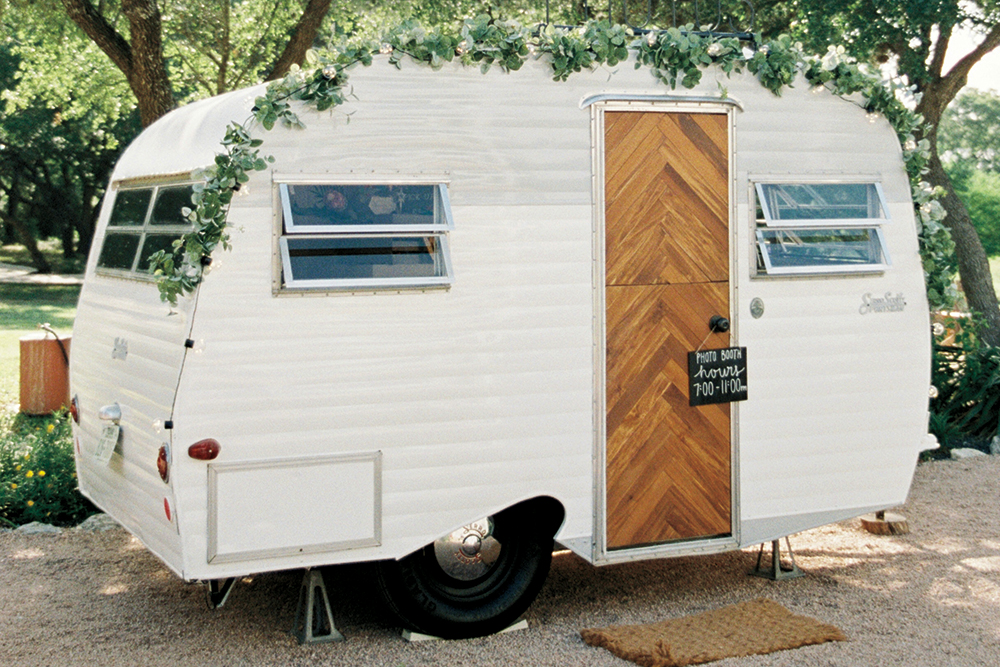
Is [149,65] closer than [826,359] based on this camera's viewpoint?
No

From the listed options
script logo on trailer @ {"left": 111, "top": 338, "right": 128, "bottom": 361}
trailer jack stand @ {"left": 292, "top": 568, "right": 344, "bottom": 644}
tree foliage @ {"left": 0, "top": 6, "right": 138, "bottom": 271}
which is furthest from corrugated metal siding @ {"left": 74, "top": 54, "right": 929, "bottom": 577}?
tree foliage @ {"left": 0, "top": 6, "right": 138, "bottom": 271}

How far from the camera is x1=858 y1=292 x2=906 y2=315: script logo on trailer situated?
554 centimetres

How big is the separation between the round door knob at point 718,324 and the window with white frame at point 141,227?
255 cm

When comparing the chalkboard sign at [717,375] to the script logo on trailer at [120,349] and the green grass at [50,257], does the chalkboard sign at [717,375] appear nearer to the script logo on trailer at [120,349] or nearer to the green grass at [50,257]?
the script logo on trailer at [120,349]

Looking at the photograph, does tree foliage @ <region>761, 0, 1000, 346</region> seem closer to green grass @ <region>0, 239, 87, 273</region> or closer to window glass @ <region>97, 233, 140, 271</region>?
window glass @ <region>97, 233, 140, 271</region>

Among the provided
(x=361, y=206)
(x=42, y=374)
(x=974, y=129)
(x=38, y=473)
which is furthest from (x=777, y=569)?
(x=974, y=129)

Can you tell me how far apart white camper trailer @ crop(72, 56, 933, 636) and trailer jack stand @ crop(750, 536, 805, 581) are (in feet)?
1.32

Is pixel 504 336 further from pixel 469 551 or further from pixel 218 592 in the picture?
pixel 218 592

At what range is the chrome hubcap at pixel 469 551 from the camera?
4965 millimetres

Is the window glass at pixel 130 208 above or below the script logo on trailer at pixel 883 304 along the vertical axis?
above

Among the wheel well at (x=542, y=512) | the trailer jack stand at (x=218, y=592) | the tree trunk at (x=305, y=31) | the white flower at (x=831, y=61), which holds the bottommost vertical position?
the trailer jack stand at (x=218, y=592)

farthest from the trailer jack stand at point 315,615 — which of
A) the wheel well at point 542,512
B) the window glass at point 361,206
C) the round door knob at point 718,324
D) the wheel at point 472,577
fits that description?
the round door knob at point 718,324

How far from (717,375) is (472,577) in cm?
158

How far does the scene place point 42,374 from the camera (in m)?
9.12
